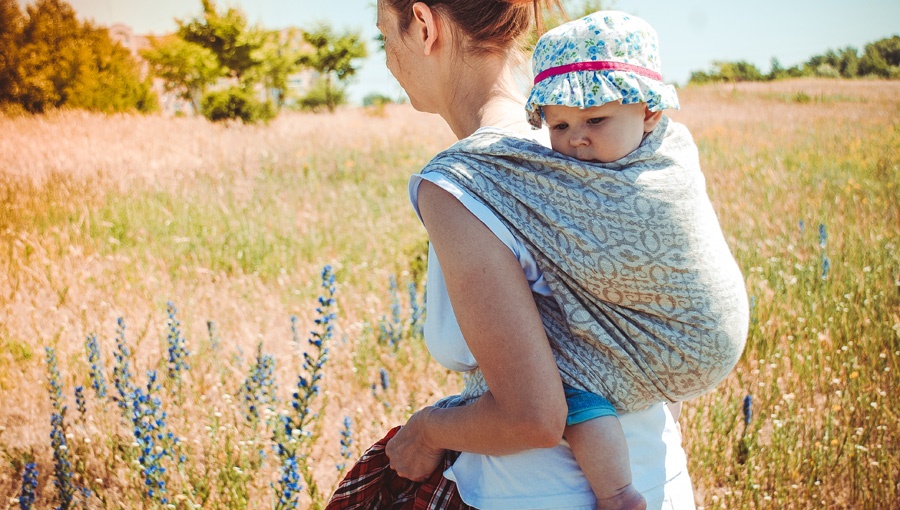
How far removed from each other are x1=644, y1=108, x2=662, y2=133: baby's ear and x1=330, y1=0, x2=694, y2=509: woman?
0.64 feet

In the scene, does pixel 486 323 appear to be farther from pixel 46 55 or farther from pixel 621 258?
pixel 46 55

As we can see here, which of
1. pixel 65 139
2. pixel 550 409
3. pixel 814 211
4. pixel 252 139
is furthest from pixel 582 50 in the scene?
pixel 252 139

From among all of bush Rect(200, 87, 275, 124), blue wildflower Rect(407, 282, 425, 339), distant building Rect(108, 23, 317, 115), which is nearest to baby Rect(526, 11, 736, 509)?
blue wildflower Rect(407, 282, 425, 339)

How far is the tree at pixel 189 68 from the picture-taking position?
57.3 feet

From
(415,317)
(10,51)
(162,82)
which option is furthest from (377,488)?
(162,82)

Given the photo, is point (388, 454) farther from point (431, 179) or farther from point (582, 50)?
point (582, 50)

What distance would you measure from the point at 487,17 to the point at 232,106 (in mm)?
17567

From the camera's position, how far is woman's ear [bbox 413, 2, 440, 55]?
1.29 metres

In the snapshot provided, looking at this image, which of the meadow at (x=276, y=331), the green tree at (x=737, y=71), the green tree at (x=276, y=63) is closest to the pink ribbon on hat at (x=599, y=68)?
the meadow at (x=276, y=331)

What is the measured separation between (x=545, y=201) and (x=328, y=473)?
244 centimetres

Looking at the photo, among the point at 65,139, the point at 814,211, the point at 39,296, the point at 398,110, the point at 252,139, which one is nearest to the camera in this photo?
the point at 39,296

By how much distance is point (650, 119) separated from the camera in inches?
49.4

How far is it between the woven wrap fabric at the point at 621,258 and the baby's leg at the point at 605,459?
6 cm

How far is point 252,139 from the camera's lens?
1105cm
